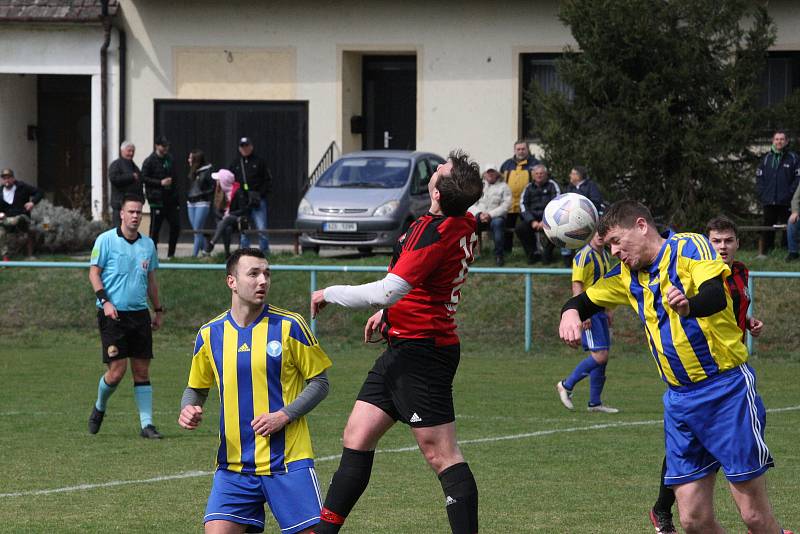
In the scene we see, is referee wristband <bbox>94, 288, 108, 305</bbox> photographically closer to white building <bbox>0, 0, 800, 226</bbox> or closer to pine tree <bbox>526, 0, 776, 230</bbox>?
pine tree <bbox>526, 0, 776, 230</bbox>

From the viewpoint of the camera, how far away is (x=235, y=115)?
2816 centimetres

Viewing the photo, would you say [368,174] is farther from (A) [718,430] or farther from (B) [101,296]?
(A) [718,430]

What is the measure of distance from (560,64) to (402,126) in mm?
6493

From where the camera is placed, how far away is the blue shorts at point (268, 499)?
5.86 metres

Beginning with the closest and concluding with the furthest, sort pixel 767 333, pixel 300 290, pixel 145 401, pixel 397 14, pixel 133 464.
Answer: pixel 133 464 < pixel 145 401 < pixel 767 333 < pixel 300 290 < pixel 397 14

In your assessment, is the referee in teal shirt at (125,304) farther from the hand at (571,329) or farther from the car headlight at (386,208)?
the car headlight at (386,208)

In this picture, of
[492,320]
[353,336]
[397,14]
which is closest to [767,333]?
[492,320]

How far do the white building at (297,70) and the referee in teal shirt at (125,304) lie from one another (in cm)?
1667

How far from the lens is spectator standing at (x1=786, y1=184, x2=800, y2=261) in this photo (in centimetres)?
1986

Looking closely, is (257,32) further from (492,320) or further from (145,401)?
(145,401)

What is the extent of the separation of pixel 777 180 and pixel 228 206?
8785 millimetres

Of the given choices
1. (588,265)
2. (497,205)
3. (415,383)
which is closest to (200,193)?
(497,205)

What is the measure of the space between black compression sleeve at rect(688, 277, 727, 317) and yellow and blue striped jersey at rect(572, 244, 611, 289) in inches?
245

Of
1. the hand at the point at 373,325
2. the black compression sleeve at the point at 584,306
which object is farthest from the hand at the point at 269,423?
the black compression sleeve at the point at 584,306
